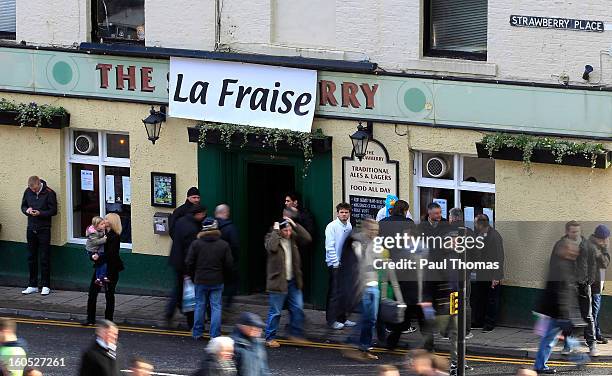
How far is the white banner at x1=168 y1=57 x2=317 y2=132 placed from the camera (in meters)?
23.0

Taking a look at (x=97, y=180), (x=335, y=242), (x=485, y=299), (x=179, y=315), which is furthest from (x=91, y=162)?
(x=485, y=299)

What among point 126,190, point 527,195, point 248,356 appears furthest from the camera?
point 126,190

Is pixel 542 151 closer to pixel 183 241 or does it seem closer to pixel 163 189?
pixel 183 241

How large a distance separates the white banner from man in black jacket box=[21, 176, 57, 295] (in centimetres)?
244

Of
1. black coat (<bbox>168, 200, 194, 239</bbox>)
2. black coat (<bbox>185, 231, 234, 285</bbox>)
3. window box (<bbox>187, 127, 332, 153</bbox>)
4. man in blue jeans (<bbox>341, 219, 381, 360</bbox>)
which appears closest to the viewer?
man in blue jeans (<bbox>341, 219, 381, 360</bbox>)

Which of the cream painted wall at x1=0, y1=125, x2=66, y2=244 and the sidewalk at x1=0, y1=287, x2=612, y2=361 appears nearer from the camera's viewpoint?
the sidewalk at x1=0, y1=287, x2=612, y2=361

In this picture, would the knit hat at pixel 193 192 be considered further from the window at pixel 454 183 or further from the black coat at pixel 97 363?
the black coat at pixel 97 363

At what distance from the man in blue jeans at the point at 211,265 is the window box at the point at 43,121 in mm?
4586

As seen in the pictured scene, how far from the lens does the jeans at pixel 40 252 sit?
24.5 metres

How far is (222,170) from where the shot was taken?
2381cm

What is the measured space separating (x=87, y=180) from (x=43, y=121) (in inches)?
47.3

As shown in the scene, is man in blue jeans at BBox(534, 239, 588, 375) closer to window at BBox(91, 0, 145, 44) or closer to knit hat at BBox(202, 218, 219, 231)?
knit hat at BBox(202, 218, 219, 231)

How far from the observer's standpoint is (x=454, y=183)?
2231cm

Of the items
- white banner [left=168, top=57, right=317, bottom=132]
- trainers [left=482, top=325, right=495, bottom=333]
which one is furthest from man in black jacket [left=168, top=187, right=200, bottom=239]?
trainers [left=482, top=325, right=495, bottom=333]
